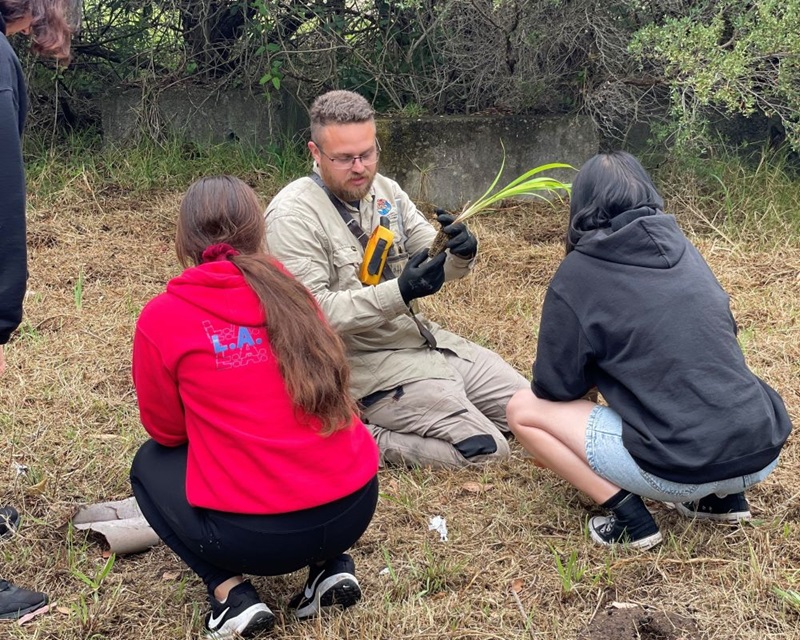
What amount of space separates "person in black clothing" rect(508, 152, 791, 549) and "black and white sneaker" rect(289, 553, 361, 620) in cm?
A: 80

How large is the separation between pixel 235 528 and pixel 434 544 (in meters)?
0.87

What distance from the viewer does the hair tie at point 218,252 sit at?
8.18 feet

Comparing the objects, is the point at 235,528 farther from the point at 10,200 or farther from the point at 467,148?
the point at 467,148

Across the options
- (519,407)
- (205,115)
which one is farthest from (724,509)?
(205,115)

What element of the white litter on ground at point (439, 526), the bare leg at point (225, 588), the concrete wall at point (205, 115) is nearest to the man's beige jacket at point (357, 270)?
the white litter on ground at point (439, 526)

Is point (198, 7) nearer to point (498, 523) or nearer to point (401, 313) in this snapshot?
point (401, 313)

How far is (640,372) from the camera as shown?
9.20 feet

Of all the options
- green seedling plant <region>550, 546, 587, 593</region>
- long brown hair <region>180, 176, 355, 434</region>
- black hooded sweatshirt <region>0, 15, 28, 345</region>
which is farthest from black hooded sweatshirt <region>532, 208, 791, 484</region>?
black hooded sweatshirt <region>0, 15, 28, 345</region>

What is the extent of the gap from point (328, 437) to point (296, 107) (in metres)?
5.27

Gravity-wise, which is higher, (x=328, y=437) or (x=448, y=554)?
(x=328, y=437)

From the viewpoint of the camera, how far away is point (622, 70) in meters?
6.43

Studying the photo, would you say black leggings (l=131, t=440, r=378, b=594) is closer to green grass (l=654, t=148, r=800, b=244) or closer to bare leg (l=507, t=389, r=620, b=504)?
bare leg (l=507, t=389, r=620, b=504)

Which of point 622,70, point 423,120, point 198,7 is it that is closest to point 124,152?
point 198,7

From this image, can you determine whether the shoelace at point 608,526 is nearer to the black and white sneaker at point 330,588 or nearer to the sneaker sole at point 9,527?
the black and white sneaker at point 330,588
